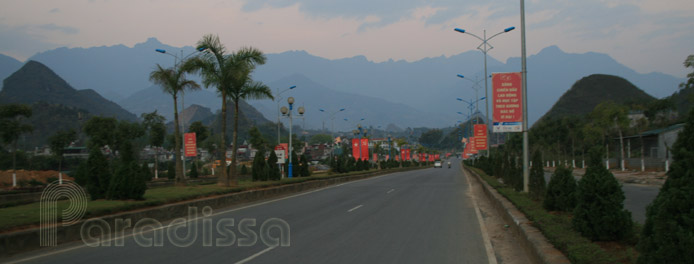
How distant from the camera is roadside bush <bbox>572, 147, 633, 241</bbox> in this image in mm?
7266

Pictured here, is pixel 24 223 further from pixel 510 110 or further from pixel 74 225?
pixel 510 110

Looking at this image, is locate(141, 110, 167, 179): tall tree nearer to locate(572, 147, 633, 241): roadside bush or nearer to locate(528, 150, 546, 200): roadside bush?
locate(528, 150, 546, 200): roadside bush

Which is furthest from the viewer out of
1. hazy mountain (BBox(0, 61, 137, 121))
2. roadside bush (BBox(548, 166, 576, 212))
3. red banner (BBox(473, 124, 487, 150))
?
hazy mountain (BBox(0, 61, 137, 121))

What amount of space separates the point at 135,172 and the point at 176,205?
1.56m

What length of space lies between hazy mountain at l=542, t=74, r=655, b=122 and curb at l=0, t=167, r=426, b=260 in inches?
4473

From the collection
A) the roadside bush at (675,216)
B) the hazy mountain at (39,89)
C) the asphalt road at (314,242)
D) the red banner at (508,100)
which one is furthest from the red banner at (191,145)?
the hazy mountain at (39,89)

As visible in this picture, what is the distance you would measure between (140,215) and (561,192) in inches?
404

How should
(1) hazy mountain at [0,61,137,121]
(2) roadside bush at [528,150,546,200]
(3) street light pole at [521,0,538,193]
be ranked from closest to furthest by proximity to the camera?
(2) roadside bush at [528,150,546,200], (3) street light pole at [521,0,538,193], (1) hazy mountain at [0,61,137,121]

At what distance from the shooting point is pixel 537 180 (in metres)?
14.9

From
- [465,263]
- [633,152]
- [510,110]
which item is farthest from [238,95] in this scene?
[633,152]

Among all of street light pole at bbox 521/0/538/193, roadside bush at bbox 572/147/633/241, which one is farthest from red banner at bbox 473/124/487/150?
roadside bush at bbox 572/147/633/241

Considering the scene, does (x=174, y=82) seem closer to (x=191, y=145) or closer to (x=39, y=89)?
(x=191, y=145)

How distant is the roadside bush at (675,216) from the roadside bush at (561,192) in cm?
595

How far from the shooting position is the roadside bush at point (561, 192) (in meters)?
10.9
